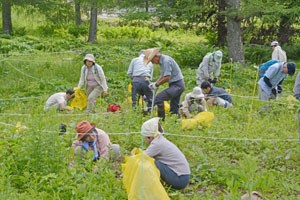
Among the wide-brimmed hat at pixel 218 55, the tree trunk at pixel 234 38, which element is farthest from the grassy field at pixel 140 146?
the tree trunk at pixel 234 38

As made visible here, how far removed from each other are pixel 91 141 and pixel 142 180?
1.49 m

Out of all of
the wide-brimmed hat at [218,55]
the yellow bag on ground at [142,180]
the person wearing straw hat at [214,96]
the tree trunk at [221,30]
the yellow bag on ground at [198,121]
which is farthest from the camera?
the tree trunk at [221,30]

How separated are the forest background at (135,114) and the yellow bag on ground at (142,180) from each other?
1.00 ft

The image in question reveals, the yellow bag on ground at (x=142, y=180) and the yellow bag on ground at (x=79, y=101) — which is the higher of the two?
the yellow bag on ground at (x=142, y=180)

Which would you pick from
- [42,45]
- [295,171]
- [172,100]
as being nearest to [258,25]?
[42,45]

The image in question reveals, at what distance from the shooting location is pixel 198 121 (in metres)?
8.89

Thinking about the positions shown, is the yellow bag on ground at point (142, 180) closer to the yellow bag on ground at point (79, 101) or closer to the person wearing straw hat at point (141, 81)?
the person wearing straw hat at point (141, 81)

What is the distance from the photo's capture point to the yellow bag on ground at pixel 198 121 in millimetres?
8734

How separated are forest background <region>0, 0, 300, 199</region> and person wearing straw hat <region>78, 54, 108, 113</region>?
38 centimetres

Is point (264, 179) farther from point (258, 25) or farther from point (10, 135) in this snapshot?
point (258, 25)

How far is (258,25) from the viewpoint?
21.0 m

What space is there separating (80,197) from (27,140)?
1011 millimetres

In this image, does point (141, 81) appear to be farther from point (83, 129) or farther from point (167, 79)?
point (83, 129)

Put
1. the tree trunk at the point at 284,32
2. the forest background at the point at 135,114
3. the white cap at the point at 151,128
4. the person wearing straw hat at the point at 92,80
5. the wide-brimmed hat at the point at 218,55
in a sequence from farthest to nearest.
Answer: the tree trunk at the point at 284,32 → the wide-brimmed hat at the point at 218,55 → the person wearing straw hat at the point at 92,80 → the white cap at the point at 151,128 → the forest background at the point at 135,114
